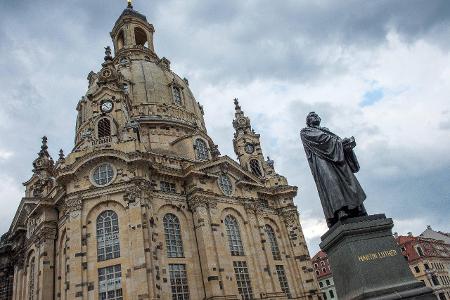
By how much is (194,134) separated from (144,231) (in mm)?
15326

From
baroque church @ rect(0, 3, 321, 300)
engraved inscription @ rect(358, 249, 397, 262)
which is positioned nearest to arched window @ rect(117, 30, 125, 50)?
baroque church @ rect(0, 3, 321, 300)

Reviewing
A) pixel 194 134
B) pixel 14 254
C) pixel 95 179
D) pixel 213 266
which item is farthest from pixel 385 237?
pixel 14 254

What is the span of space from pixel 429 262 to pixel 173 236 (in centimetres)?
5041

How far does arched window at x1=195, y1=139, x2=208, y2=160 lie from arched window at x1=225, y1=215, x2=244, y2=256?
789cm

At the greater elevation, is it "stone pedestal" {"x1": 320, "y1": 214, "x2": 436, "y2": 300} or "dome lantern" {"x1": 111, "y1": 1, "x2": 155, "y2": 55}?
"dome lantern" {"x1": 111, "y1": 1, "x2": 155, "y2": 55}

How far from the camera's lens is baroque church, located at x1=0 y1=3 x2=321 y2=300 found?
2852 centimetres

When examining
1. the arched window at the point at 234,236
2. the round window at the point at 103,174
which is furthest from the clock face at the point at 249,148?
the round window at the point at 103,174

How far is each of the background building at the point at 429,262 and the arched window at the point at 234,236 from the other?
38106mm

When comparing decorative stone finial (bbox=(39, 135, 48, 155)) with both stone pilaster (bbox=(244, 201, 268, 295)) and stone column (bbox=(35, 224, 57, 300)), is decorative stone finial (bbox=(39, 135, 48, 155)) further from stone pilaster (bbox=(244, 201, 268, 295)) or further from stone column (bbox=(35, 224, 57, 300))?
stone pilaster (bbox=(244, 201, 268, 295))

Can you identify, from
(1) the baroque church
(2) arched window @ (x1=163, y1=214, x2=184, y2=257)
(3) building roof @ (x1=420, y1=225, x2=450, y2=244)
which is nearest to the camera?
(1) the baroque church

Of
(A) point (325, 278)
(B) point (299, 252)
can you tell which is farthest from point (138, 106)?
(A) point (325, 278)

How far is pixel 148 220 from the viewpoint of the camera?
29.7m

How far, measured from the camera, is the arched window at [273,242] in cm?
3972

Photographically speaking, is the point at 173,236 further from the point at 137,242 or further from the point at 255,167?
the point at 255,167
